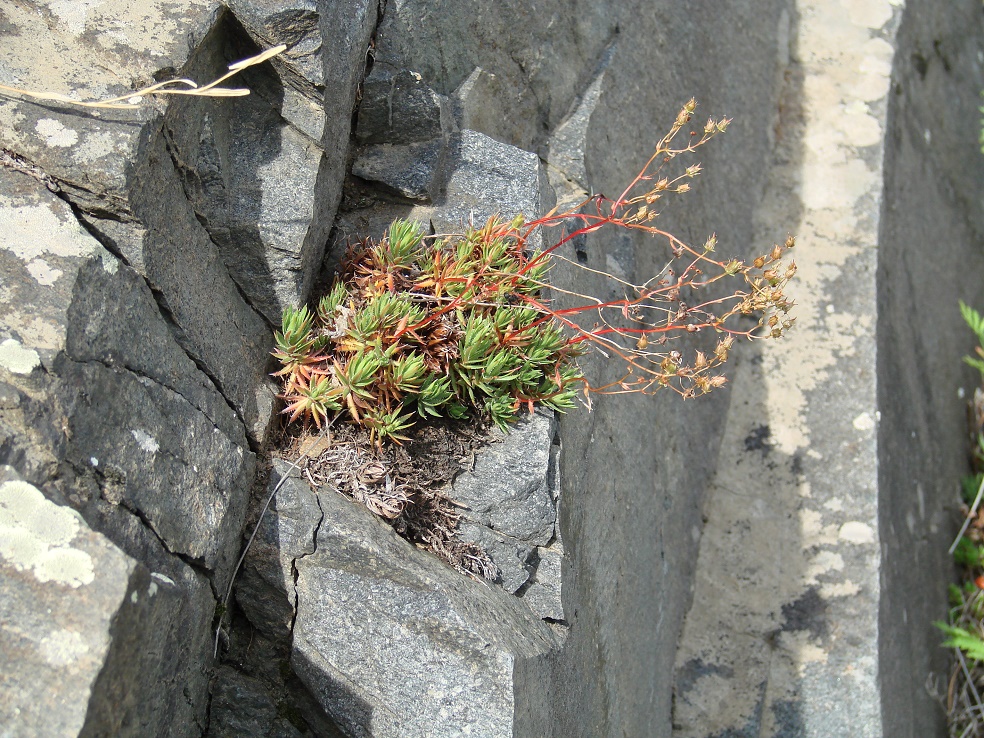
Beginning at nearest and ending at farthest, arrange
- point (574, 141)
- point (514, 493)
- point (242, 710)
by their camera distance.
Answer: point (242, 710) → point (514, 493) → point (574, 141)

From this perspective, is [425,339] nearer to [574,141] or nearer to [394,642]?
[394,642]

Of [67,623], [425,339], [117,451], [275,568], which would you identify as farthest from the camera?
[425,339]

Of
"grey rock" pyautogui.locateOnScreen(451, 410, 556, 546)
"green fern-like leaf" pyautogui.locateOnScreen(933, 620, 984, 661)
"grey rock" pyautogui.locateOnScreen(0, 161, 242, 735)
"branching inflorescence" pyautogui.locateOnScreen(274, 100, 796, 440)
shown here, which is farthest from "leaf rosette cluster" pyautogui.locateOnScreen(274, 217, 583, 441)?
"green fern-like leaf" pyautogui.locateOnScreen(933, 620, 984, 661)

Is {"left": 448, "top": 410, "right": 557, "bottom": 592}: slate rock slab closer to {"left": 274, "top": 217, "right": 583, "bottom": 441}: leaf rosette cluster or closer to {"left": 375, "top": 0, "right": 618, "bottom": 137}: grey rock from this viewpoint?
{"left": 274, "top": 217, "right": 583, "bottom": 441}: leaf rosette cluster

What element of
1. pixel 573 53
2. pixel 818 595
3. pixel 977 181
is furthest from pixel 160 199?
pixel 977 181

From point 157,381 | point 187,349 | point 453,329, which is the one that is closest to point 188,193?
point 187,349
